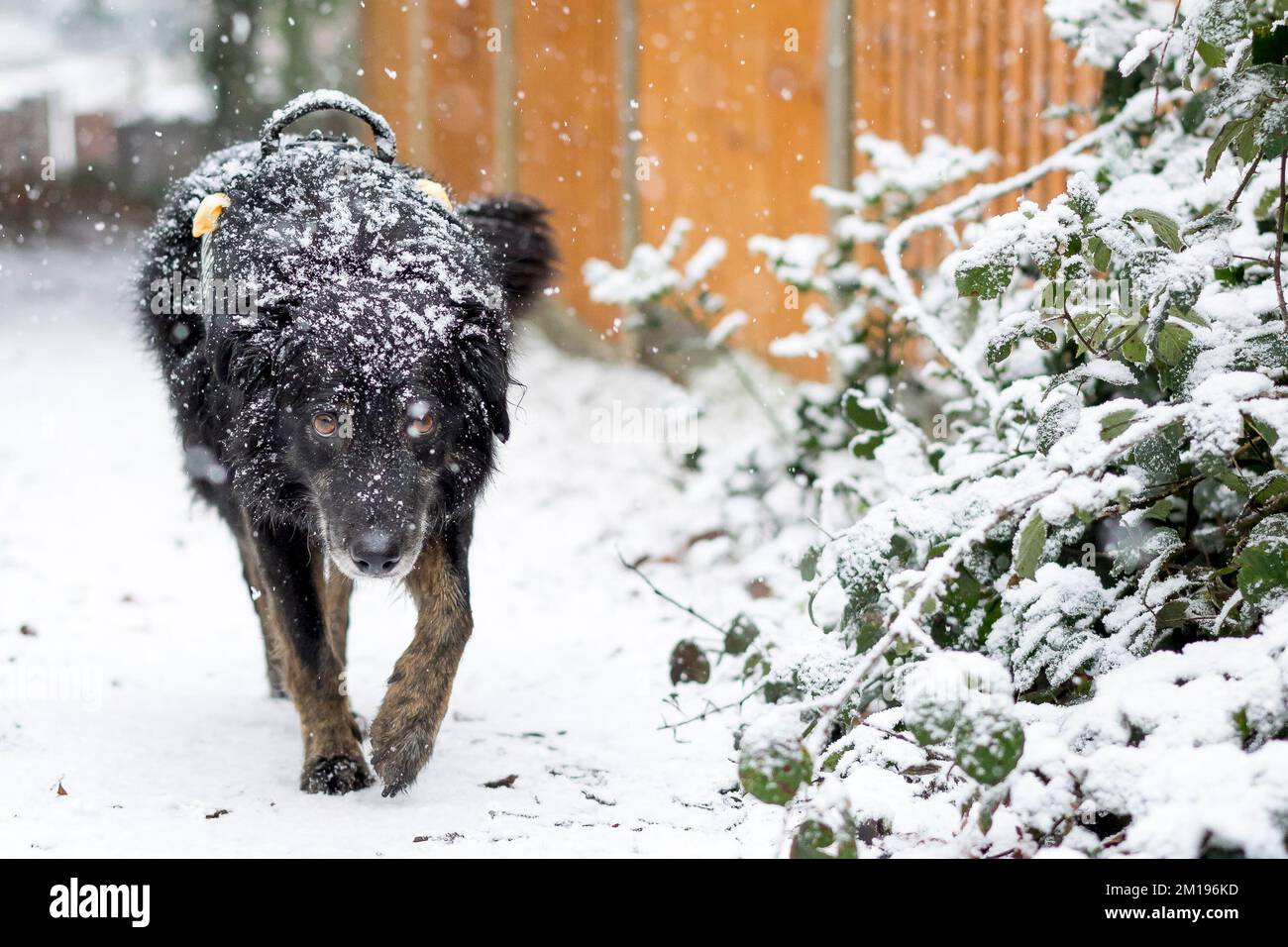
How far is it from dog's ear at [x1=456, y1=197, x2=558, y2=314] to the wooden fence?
2.28 meters

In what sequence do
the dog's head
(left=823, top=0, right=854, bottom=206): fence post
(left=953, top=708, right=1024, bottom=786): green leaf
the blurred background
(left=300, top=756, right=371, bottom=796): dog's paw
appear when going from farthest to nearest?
(left=823, top=0, right=854, bottom=206): fence post → the blurred background → (left=300, top=756, right=371, bottom=796): dog's paw → the dog's head → (left=953, top=708, right=1024, bottom=786): green leaf

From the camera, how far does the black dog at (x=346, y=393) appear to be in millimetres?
2990

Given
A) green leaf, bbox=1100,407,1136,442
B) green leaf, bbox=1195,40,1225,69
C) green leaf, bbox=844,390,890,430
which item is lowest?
green leaf, bbox=1100,407,1136,442

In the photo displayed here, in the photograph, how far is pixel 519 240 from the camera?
4.28 meters

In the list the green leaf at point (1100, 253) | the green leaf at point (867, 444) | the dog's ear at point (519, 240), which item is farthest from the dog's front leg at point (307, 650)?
the green leaf at point (1100, 253)

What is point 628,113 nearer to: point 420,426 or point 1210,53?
point 420,426

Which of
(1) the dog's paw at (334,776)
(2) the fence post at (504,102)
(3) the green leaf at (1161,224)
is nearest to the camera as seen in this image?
(3) the green leaf at (1161,224)

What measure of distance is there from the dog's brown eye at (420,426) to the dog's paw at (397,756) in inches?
28.5

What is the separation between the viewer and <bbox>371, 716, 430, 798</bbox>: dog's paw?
3031 mm

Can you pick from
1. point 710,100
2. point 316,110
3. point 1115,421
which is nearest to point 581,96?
point 710,100

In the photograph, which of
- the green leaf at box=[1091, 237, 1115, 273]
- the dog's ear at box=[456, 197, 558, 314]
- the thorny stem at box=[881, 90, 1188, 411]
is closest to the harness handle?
the dog's ear at box=[456, 197, 558, 314]

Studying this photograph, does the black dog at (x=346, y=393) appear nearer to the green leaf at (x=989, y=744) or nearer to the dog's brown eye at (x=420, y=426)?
the dog's brown eye at (x=420, y=426)

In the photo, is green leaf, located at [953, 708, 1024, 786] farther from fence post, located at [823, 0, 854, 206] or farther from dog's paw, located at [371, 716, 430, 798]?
fence post, located at [823, 0, 854, 206]

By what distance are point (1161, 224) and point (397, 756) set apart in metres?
2.10
